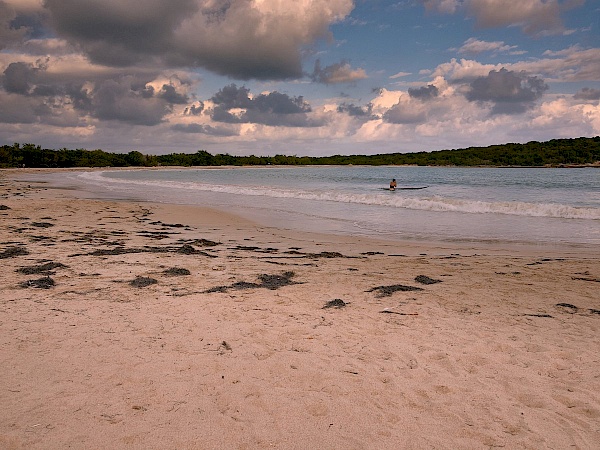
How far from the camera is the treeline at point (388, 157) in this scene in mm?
99688

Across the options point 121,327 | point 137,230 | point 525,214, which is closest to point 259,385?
point 121,327

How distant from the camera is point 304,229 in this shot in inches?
616

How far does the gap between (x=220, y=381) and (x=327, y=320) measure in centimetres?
210

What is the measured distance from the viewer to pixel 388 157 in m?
182

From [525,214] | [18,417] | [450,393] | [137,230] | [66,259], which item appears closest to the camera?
[18,417]

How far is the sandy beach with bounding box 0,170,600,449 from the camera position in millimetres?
3426

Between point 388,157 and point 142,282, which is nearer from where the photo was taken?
point 142,282

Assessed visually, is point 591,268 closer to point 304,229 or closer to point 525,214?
point 304,229

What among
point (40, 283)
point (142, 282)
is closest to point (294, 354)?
point (142, 282)

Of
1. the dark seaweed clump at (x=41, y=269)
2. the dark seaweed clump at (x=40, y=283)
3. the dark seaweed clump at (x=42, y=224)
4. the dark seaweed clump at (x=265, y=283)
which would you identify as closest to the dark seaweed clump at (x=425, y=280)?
the dark seaweed clump at (x=265, y=283)

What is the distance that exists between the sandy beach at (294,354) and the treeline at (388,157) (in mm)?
105754

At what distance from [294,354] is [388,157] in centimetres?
18384

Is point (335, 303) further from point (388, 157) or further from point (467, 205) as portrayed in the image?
point (388, 157)

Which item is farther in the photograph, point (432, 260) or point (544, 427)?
point (432, 260)
